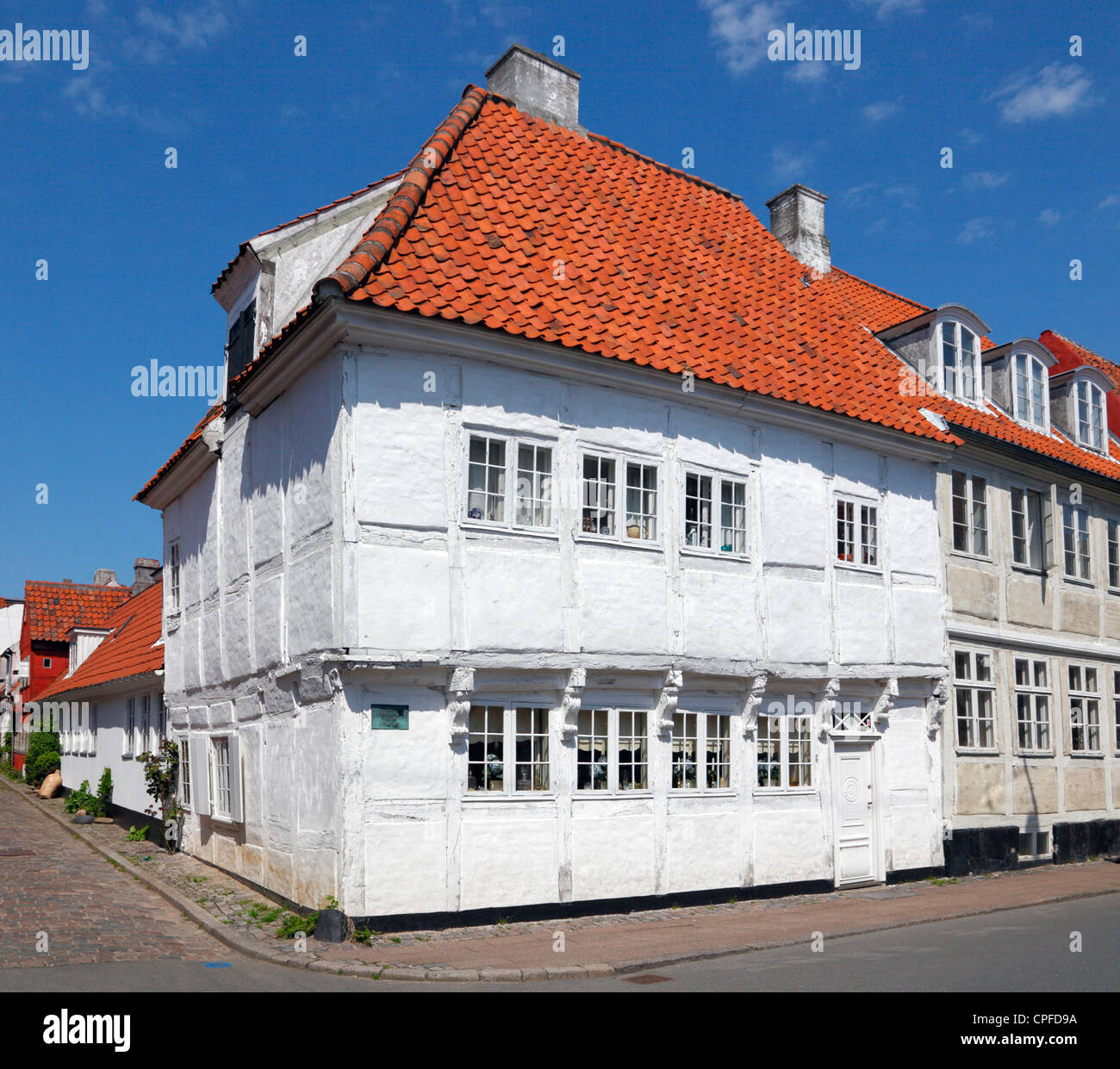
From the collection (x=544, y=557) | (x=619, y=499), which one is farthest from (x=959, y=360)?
(x=544, y=557)

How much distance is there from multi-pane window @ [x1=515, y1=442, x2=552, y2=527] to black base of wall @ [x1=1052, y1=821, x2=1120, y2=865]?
12072mm

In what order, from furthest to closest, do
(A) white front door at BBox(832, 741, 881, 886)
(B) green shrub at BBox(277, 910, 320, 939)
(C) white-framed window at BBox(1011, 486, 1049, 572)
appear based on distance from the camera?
(C) white-framed window at BBox(1011, 486, 1049, 572) → (A) white front door at BBox(832, 741, 881, 886) → (B) green shrub at BBox(277, 910, 320, 939)

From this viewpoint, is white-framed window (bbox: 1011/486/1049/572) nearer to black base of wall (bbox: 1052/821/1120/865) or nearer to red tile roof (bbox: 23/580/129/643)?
black base of wall (bbox: 1052/821/1120/865)

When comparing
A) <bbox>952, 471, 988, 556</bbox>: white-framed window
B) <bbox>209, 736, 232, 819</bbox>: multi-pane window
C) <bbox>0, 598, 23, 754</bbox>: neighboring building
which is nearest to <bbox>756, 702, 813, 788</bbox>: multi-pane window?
<bbox>952, 471, 988, 556</bbox>: white-framed window

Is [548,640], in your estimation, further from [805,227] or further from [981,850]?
[805,227]

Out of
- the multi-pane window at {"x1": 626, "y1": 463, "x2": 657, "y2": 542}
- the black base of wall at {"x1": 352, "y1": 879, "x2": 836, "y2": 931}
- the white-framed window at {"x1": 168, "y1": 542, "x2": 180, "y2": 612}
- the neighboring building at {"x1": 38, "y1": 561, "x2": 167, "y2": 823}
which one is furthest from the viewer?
the neighboring building at {"x1": 38, "y1": 561, "x2": 167, "y2": 823}

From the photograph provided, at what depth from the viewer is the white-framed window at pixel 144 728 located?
873 inches

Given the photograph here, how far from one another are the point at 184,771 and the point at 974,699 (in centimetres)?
1295

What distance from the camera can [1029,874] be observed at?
17891mm

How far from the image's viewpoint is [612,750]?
13062 mm

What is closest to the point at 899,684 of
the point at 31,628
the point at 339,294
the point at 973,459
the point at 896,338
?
the point at 973,459

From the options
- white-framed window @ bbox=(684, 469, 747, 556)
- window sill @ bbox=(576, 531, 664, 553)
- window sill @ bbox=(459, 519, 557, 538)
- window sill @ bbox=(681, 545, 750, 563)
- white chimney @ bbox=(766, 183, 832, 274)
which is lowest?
window sill @ bbox=(681, 545, 750, 563)

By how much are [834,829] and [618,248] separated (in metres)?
8.60

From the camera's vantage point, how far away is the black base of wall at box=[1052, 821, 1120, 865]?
1925cm
